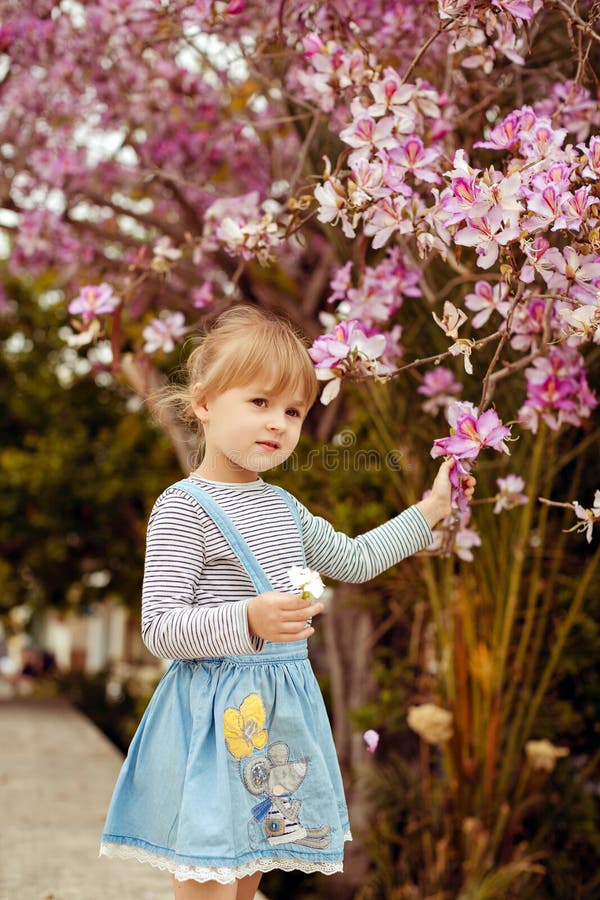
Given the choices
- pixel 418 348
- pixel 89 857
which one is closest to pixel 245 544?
pixel 418 348

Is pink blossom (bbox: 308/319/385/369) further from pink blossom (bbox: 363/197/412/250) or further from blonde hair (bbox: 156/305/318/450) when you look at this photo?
pink blossom (bbox: 363/197/412/250)

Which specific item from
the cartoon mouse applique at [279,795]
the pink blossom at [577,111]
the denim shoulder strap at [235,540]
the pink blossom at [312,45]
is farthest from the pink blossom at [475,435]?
the pink blossom at [312,45]

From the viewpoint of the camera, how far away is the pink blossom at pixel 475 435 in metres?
1.93

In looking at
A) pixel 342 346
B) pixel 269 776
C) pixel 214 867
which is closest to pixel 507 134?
pixel 342 346

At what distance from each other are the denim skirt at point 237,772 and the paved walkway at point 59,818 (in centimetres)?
139

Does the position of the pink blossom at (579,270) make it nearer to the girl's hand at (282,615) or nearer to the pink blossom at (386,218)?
the pink blossom at (386,218)

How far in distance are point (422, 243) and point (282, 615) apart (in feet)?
2.75

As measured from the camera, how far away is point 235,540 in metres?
1.84

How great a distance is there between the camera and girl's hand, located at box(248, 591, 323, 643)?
1583 millimetres

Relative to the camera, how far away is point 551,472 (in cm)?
344

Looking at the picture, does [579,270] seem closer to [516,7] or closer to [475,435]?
[475,435]

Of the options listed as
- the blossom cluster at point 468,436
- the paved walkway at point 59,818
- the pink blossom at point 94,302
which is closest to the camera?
the blossom cluster at point 468,436

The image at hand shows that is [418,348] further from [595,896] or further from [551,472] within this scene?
[595,896]

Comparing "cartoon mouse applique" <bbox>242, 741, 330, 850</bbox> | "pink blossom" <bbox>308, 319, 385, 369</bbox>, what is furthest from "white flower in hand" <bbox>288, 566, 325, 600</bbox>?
"pink blossom" <bbox>308, 319, 385, 369</bbox>
